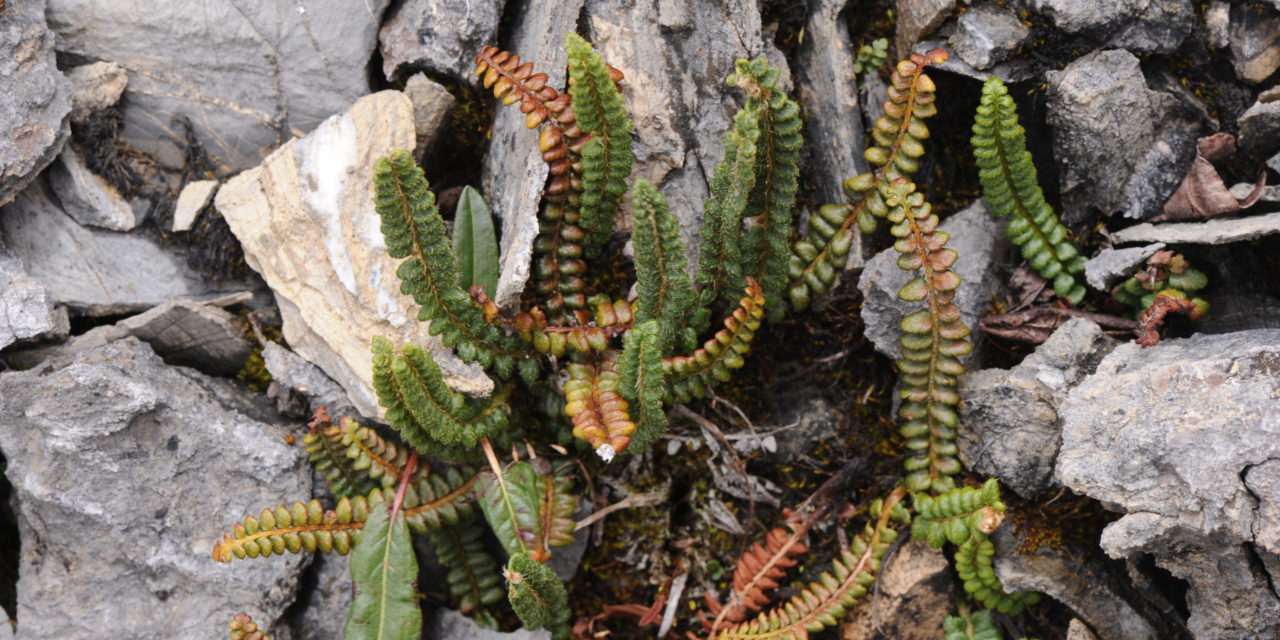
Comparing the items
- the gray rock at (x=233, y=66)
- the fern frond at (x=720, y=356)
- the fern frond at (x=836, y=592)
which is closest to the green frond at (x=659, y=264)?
the fern frond at (x=720, y=356)

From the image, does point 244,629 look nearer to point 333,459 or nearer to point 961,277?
point 333,459

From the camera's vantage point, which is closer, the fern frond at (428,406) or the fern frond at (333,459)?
the fern frond at (428,406)

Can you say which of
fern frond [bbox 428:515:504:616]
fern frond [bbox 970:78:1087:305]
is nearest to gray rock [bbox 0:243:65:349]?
fern frond [bbox 428:515:504:616]

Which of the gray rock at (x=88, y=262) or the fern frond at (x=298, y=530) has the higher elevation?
the gray rock at (x=88, y=262)

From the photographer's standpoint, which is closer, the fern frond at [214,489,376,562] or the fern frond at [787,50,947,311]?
the fern frond at [214,489,376,562]

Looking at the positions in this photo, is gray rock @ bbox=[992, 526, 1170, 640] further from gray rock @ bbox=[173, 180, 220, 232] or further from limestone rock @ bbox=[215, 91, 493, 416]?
gray rock @ bbox=[173, 180, 220, 232]

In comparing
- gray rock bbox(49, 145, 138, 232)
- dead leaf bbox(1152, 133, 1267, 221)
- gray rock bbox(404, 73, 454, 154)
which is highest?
dead leaf bbox(1152, 133, 1267, 221)

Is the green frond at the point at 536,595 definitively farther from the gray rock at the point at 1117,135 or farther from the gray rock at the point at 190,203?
the gray rock at the point at 1117,135
